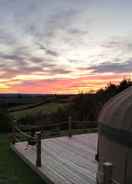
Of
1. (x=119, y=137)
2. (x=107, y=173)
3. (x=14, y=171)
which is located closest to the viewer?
(x=107, y=173)

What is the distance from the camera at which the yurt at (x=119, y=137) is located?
5.77 m

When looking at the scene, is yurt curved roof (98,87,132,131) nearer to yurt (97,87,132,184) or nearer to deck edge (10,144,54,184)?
yurt (97,87,132,184)

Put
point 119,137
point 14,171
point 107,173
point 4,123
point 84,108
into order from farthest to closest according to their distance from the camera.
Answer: point 84,108
point 4,123
point 14,171
point 119,137
point 107,173

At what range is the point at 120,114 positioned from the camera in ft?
20.1

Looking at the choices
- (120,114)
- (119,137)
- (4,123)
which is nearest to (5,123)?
(4,123)

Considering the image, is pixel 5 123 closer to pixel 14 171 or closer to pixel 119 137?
pixel 14 171

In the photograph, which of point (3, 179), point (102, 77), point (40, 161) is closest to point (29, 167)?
point (40, 161)

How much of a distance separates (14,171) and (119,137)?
148 inches

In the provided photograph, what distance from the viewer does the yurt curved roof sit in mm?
5891

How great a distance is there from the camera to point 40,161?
880 cm

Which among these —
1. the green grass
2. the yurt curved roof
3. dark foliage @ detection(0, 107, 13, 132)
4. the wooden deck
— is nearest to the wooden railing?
the wooden deck

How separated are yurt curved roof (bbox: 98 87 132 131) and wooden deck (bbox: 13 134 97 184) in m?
1.45

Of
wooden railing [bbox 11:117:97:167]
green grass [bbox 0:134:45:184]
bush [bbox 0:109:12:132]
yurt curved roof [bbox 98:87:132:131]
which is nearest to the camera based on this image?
yurt curved roof [bbox 98:87:132:131]

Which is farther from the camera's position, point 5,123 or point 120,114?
point 5,123
